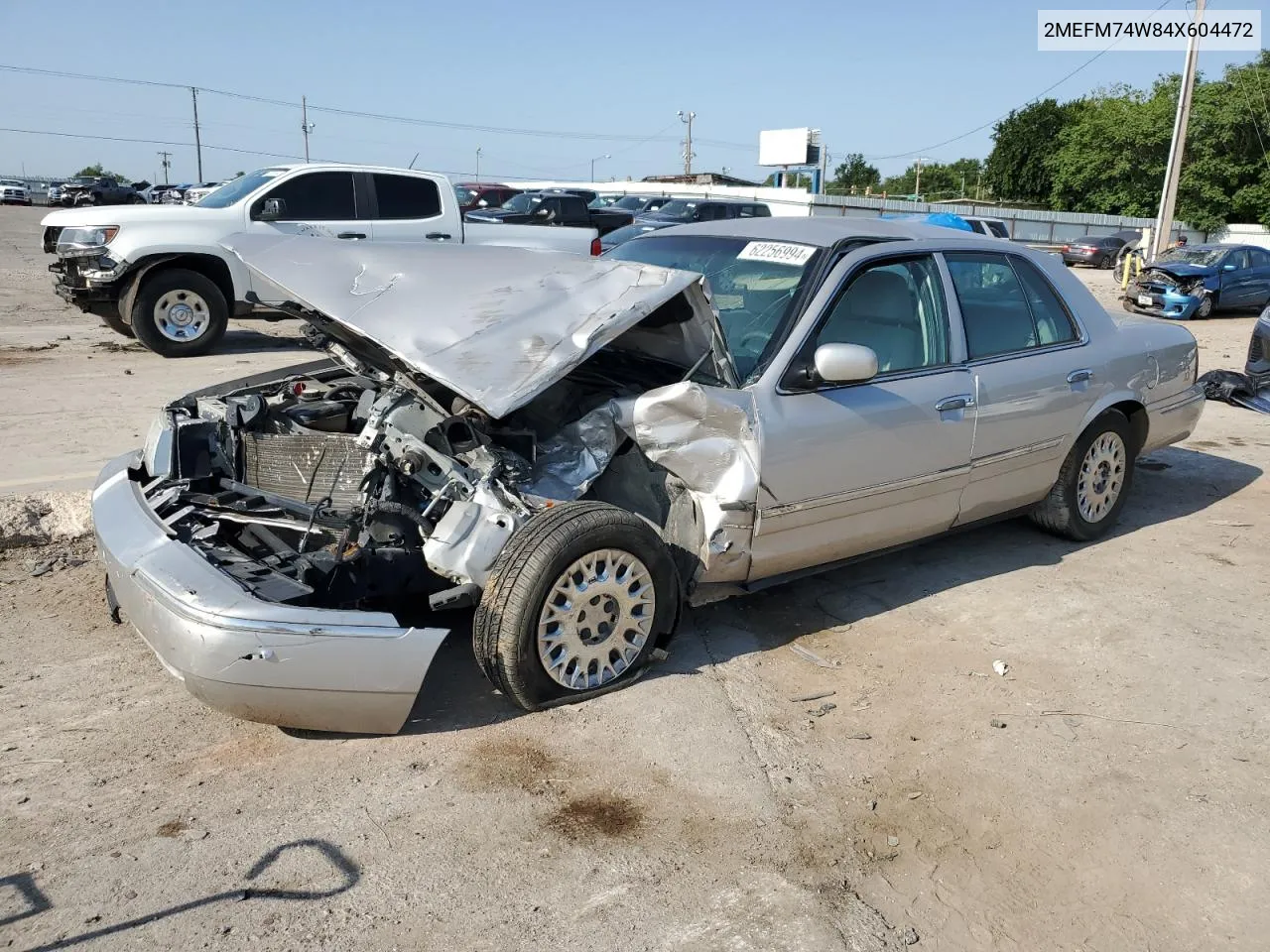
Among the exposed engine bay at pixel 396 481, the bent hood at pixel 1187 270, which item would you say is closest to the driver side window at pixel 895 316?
the exposed engine bay at pixel 396 481

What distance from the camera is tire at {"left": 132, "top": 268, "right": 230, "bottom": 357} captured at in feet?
33.6

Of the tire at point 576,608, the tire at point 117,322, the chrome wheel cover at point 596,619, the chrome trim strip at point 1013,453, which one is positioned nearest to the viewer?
the tire at point 576,608

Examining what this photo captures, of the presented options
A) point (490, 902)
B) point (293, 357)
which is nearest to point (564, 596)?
point (490, 902)

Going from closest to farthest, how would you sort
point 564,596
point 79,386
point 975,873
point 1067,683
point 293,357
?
point 975,873
point 564,596
point 1067,683
point 79,386
point 293,357

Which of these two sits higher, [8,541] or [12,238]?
[12,238]

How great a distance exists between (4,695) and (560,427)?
2.30 m

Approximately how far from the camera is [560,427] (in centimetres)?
418

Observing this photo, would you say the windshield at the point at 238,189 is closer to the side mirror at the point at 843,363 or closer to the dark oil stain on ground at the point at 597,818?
the side mirror at the point at 843,363

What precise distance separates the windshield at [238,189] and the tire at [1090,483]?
8878 millimetres

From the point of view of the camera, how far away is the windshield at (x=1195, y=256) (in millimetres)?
20000

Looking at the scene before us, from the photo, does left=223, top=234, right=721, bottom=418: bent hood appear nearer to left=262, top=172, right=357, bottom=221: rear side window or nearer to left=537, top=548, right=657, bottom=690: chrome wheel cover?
left=537, top=548, right=657, bottom=690: chrome wheel cover

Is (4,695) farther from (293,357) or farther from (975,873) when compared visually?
(293,357)

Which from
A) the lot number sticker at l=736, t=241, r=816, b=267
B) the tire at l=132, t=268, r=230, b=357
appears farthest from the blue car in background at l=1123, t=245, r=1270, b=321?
the lot number sticker at l=736, t=241, r=816, b=267

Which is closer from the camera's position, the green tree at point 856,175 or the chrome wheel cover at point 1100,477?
the chrome wheel cover at point 1100,477
